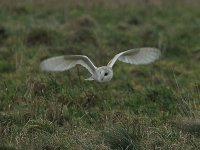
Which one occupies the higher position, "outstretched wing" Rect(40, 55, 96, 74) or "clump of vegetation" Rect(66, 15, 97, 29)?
"outstretched wing" Rect(40, 55, 96, 74)

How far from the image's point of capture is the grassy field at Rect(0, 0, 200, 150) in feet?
18.9

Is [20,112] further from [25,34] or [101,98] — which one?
[25,34]

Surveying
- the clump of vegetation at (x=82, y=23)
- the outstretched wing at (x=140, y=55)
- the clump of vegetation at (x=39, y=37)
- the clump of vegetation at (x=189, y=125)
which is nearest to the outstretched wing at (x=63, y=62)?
the outstretched wing at (x=140, y=55)

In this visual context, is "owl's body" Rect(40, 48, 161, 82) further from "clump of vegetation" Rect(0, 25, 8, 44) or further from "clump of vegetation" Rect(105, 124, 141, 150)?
"clump of vegetation" Rect(0, 25, 8, 44)

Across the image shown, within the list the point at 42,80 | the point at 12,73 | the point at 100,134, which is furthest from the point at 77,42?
the point at 100,134

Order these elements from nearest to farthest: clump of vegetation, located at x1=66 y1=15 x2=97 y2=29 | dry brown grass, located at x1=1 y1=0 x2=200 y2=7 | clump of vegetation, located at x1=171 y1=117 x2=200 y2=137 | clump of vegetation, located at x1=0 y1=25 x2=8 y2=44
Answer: clump of vegetation, located at x1=171 y1=117 x2=200 y2=137, clump of vegetation, located at x1=0 y1=25 x2=8 y2=44, clump of vegetation, located at x1=66 y1=15 x2=97 y2=29, dry brown grass, located at x1=1 y1=0 x2=200 y2=7

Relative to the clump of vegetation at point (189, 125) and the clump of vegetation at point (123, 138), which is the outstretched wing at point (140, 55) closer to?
the clump of vegetation at point (189, 125)

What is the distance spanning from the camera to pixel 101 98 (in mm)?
7965

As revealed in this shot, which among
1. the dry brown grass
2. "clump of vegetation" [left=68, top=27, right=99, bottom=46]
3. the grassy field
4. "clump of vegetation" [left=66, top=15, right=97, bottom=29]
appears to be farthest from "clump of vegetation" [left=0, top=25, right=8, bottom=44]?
the dry brown grass

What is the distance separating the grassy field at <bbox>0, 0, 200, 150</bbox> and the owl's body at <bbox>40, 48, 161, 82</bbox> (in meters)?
0.47

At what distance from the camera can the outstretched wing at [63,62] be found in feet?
18.5

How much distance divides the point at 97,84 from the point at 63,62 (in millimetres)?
2923

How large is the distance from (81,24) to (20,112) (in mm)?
7082

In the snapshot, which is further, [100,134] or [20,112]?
[20,112]
